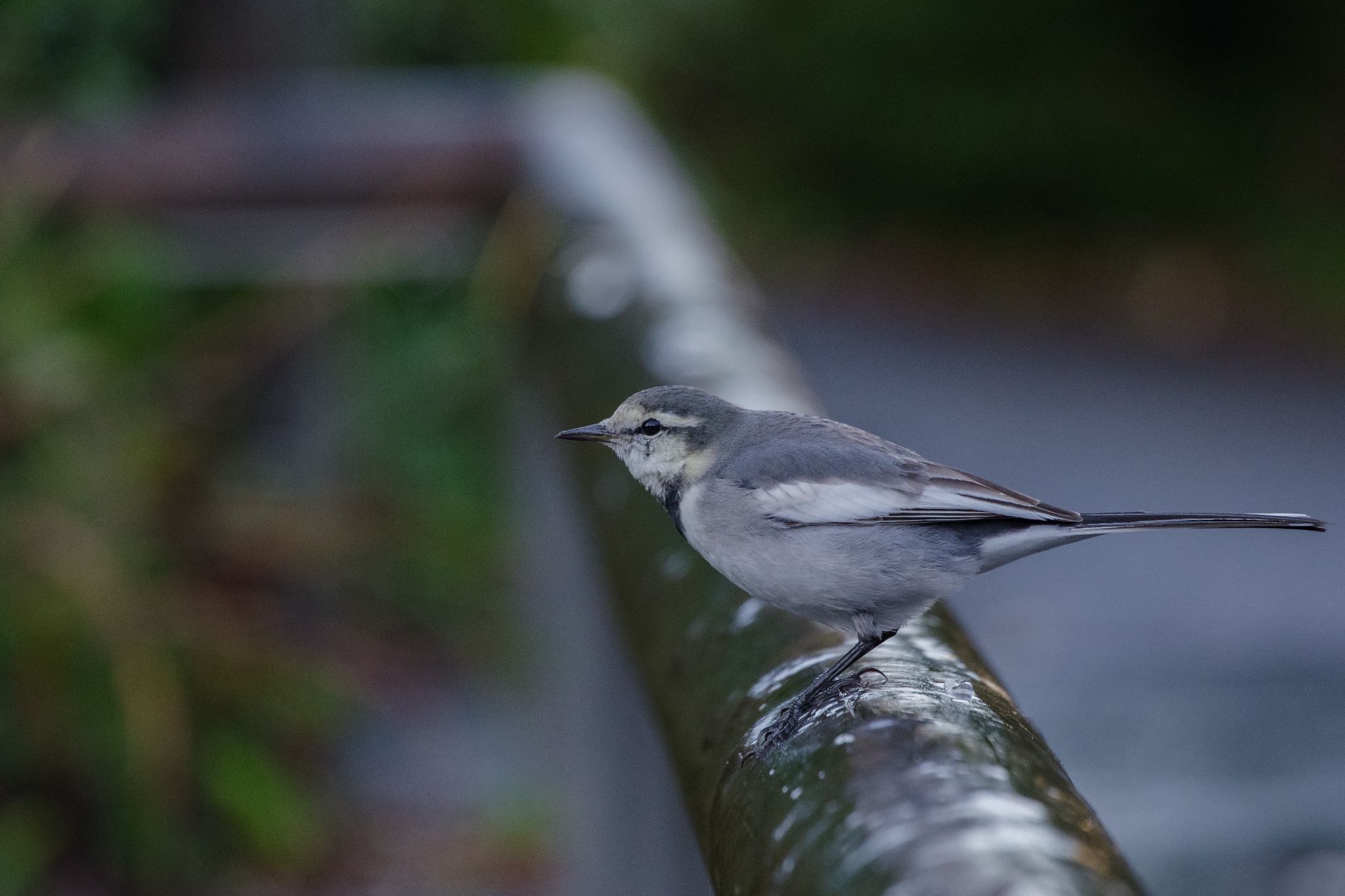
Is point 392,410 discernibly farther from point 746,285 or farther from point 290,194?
point 746,285

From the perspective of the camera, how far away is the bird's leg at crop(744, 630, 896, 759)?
180 centimetres

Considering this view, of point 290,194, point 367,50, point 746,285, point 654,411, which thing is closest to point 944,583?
point 654,411

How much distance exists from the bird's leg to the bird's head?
614 millimetres

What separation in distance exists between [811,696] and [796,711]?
0.07 metres

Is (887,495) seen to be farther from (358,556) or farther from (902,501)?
(358,556)

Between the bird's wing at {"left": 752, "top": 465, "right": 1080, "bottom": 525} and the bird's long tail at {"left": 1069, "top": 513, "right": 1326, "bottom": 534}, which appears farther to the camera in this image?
the bird's wing at {"left": 752, "top": 465, "right": 1080, "bottom": 525}

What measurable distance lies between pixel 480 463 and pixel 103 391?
1.92 meters

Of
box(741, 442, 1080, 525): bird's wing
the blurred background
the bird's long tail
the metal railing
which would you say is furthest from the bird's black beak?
the bird's long tail

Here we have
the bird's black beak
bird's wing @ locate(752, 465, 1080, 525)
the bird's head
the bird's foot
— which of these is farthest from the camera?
the bird's black beak

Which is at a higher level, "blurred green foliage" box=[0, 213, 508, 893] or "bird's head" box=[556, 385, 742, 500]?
"bird's head" box=[556, 385, 742, 500]

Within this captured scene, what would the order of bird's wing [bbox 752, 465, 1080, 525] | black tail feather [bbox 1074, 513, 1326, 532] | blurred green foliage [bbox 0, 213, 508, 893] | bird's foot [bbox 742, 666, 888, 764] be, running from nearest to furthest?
bird's foot [bbox 742, 666, 888, 764]
black tail feather [bbox 1074, 513, 1326, 532]
bird's wing [bbox 752, 465, 1080, 525]
blurred green foliage [bbox 0, 213, 508, 893]

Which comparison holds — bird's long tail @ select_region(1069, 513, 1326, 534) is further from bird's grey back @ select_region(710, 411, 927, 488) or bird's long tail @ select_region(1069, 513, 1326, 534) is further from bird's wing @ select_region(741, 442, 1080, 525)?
bird's grey back @ select_region(710, 411, 927, 488)

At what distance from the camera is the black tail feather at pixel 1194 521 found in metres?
2.21

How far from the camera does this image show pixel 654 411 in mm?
2840
